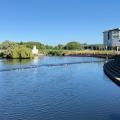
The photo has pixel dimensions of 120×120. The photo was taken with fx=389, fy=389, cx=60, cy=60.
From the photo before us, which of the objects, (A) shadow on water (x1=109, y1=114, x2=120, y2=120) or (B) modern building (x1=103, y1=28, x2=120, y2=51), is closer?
(A) shadow on water (x1=109, y1=114, x2=120, y2=120)

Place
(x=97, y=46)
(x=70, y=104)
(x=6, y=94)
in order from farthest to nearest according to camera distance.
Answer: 1. (x=97, y=46)
2. (x=6, y=94)
3. (x=70, y=104)

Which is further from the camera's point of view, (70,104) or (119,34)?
(119,34)

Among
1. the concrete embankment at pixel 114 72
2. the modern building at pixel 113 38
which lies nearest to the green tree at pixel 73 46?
the modern building at pixel 113 38

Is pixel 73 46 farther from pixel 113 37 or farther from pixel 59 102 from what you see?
pixel 59 102

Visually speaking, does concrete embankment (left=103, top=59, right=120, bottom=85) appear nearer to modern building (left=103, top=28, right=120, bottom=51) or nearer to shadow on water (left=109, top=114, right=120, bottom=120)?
shadow on water (left=109, top=114, right=120, bottom=120)

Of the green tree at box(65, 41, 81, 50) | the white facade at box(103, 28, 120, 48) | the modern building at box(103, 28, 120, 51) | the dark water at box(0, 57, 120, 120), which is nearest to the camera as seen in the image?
the dark water at box(0, 57, 120, 120)

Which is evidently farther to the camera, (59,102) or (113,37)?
(113,37)

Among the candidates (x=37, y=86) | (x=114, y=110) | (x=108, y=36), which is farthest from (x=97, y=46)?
(x=114, y=110)

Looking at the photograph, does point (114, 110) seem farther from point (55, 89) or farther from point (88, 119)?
point (55, 89)

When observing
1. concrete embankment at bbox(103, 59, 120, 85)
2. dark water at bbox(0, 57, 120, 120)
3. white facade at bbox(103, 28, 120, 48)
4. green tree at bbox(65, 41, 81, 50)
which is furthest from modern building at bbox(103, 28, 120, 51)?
dark water at bbox(0, 57, 120, 120)

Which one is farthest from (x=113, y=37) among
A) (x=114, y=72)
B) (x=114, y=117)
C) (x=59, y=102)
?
(x=114, y=117)

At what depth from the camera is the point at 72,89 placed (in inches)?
1259

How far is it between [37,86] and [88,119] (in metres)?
14.6

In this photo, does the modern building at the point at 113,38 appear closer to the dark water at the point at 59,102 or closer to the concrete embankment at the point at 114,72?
the concrete embankment at the point at 114,72
